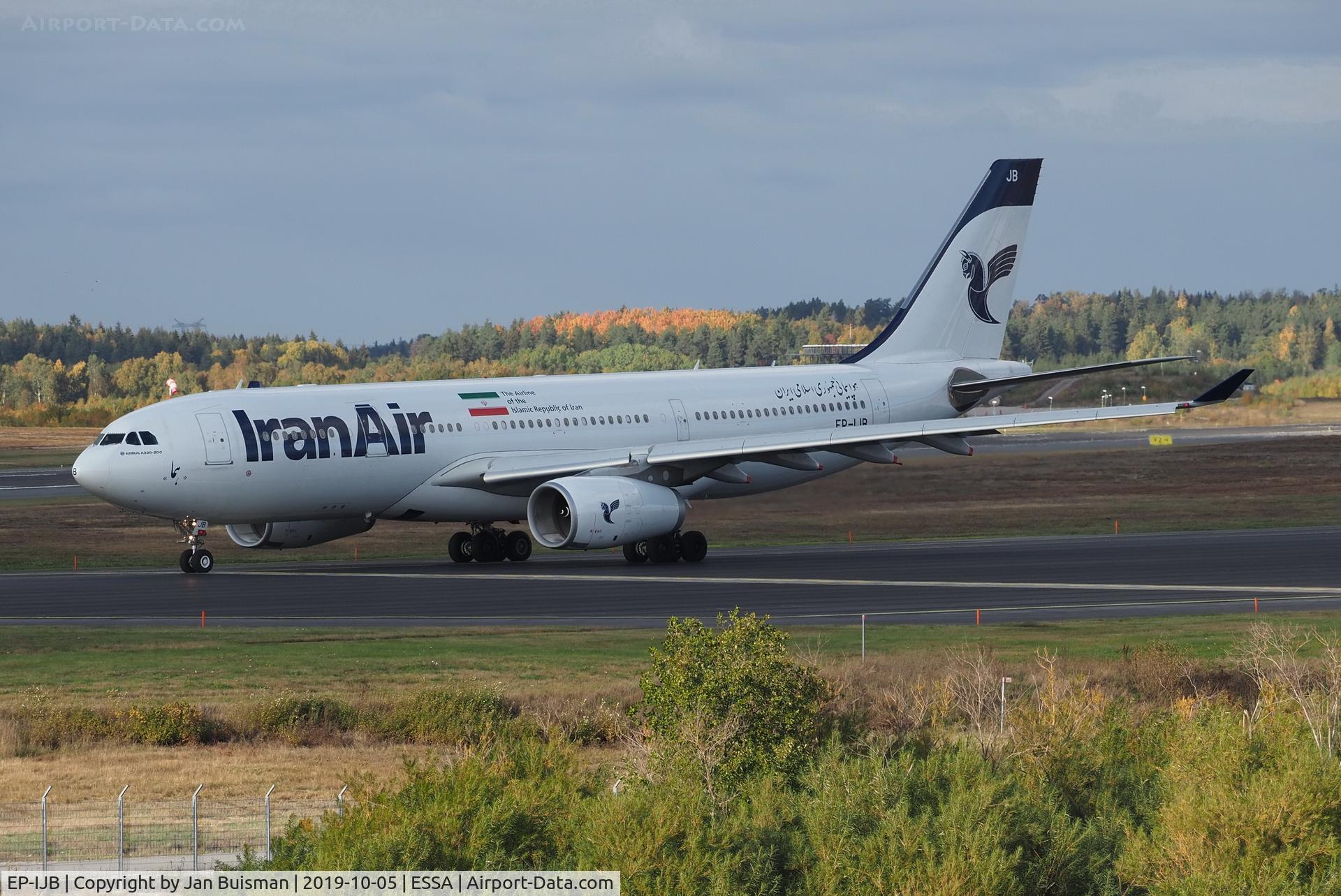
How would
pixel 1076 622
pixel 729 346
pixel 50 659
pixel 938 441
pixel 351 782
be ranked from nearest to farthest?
pixel 351 782
pixel 50 659
pixel 1076 622
pixel 938 441
pixel 729 346

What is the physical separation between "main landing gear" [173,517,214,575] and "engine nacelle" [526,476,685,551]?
351 inches

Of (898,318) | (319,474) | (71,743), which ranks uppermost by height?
(898,318)

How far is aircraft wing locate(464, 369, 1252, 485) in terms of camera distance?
4988 cm

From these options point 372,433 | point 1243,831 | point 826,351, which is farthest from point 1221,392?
point 826,351

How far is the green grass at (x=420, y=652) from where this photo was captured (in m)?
32.9

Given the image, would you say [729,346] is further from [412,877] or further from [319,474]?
[412,877]

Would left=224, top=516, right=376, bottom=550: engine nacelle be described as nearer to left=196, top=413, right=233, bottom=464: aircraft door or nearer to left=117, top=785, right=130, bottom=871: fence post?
left=196, top=413, right=233, bottom=464: aircraft door

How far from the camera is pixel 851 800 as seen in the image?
21.6 meters

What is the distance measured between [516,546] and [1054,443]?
213 ft

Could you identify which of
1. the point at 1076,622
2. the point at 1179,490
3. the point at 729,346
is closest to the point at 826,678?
the point at 1076,622

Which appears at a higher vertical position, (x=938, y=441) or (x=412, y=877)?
(x=938, y=441)

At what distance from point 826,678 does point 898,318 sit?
33.0 metres

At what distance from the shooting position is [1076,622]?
40062 millimetres

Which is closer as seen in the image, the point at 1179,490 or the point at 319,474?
the point at 319,474
